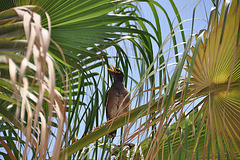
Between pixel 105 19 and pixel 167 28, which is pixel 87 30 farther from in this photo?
pixel 167 28

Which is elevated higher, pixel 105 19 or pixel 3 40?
pixel 105 19

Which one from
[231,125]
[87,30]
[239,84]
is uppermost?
[87,30]

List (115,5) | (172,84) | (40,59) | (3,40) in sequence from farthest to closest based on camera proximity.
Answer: (115,5) → (172,84) → (3,40) → (40,59)

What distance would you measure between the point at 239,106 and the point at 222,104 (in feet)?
0.19

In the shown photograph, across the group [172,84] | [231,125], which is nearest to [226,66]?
[231,125]

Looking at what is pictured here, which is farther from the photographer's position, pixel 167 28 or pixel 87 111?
pixel 87 111

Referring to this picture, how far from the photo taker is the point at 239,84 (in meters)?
1.05

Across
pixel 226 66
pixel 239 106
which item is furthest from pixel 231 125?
pixel 226 66

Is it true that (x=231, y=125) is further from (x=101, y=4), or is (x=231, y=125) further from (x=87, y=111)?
(x=87, y=111)

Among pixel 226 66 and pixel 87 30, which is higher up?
pixel 87 30

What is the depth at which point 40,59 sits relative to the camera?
38 centimetres

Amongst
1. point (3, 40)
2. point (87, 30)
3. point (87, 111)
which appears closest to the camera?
point (3, 40)

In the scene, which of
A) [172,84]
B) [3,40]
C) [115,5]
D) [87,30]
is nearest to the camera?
[3,40]

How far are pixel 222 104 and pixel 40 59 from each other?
85 cm
